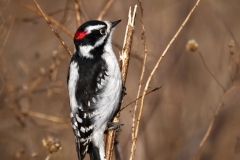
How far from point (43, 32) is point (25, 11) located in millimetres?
694

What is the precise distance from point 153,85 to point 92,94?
6.70ft

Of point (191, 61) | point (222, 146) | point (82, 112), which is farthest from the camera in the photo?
point (191, 61)

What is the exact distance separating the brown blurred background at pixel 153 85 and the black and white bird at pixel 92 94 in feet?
2.79

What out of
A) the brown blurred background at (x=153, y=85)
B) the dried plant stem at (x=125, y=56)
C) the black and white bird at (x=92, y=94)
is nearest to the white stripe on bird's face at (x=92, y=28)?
the black and white bird at (x=92, y=94)

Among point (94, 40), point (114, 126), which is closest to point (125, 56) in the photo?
point (94, 40)

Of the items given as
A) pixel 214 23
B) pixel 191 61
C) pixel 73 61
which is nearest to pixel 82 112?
pixel 73 61

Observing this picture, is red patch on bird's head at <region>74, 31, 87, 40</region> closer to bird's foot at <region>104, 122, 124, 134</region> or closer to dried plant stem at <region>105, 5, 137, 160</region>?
dried plant stem at <region>105, 5, 137, 160</region>

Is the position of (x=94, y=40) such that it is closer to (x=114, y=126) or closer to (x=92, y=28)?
(x=92, y=28)

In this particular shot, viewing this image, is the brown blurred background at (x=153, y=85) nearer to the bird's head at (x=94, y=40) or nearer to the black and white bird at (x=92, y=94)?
the bird's head at (x=94, y=40)

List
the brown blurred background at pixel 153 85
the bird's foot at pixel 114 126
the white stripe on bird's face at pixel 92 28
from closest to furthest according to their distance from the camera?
the bird's foot at pixel 114 126, the white stripe on bird's face at pixel 92 28, the brown blurred background at pixel 153 85

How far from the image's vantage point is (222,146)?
22.6ft

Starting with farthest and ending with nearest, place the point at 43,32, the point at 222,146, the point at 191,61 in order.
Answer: the point at 43,32, the point at 191,61, the point at 222,146

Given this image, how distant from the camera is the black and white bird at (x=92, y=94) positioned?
4727 millimetres

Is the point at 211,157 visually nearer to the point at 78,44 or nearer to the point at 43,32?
the point at 78,44
